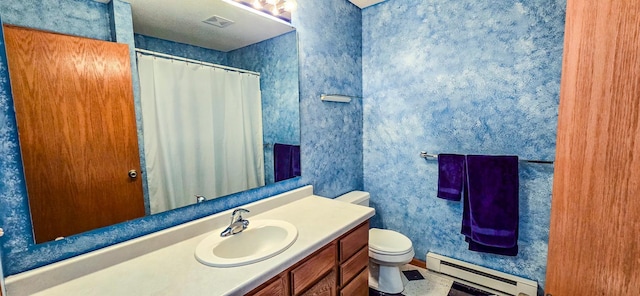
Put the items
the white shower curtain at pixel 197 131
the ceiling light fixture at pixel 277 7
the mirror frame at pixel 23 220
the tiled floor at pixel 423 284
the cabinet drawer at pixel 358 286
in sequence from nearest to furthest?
the mirror frame at pixel 23 220 < the white shower curtain at pixel 197 131 < the cabinet drawer at pixel 358 286 < the ceiling light fixture at pixel 277 7 < the tiled floor at pixel 423 284

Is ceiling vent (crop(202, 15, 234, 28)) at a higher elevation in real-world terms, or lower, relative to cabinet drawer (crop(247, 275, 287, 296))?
higher

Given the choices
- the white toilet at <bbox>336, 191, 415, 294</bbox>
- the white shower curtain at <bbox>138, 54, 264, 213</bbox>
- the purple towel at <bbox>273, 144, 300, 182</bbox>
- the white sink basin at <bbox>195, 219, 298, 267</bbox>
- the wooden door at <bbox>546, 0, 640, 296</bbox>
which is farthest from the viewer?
the white toilet at <bbox>336, 191, 415, 294</bbox>

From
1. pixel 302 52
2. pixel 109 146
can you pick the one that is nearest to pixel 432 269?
pixel 302 52

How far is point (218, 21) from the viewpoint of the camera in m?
1.43

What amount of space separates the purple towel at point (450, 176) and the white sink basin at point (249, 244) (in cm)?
131

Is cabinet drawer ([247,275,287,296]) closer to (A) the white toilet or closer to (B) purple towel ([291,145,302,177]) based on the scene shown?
(B) purple towel ([291,145,302,177])

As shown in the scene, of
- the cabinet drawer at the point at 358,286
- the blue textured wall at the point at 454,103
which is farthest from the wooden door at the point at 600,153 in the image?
the blue textured wall at the point at 454,103

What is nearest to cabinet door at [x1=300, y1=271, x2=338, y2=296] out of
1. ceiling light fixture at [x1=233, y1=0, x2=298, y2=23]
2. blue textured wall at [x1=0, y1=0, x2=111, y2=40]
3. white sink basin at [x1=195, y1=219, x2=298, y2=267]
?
white sink basin at [x1=195, y1=219, x2=298, y2=267]

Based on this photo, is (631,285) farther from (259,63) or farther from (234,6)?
(234,6)

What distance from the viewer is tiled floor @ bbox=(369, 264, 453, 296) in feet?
6.45

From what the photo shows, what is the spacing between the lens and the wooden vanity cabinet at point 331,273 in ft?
3.51

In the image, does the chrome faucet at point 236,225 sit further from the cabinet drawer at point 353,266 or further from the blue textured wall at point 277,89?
the cabinet drawer at point 353,266

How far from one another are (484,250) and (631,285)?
156cm

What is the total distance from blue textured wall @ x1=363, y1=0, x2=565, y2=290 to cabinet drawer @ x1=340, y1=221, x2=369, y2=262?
0.91 metres
